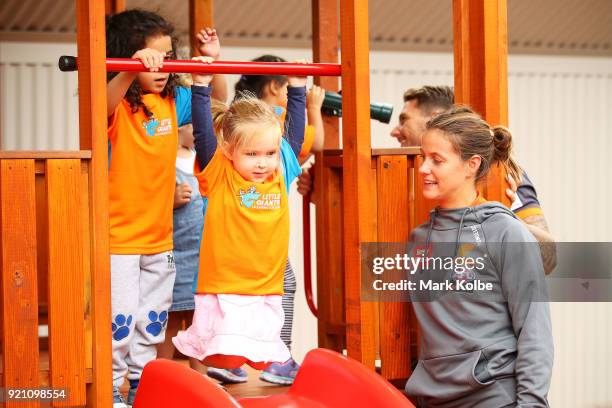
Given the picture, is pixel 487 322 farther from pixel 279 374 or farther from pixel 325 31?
pixel 325 31

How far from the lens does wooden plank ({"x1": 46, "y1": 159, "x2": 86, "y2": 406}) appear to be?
7.93 feet

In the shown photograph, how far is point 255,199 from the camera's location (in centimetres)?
268

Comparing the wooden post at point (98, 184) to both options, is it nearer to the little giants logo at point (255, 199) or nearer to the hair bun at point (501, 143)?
the little giants logo at point (255, 199)

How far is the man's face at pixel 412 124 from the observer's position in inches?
145

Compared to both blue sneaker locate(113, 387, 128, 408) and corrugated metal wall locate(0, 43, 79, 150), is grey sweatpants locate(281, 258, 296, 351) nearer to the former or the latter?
blue sneaker locate(113, 387, 128, 408)

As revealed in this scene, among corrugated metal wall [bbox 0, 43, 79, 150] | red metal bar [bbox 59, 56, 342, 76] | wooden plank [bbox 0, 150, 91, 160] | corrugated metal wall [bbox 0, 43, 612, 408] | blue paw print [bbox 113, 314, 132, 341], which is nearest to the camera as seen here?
wooden plank [bbox 0, 150, 91, 160]

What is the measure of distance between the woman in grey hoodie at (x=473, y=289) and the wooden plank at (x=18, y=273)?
0.98 m

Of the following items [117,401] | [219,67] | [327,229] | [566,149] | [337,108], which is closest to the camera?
[219,67]

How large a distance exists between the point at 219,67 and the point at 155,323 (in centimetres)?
90

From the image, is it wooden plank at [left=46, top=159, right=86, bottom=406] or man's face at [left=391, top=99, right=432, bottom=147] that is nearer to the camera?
wooden plank at [left=46, top=159, right=86, bottom=406]

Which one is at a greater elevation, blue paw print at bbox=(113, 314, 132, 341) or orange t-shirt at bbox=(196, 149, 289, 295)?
orange t-shirt at bbox=(196, 149, 289, 295)

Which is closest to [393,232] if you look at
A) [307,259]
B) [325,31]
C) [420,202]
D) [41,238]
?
[420,202]

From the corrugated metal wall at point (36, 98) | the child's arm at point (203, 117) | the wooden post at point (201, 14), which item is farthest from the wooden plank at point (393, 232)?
the corrugated metal wall at point (36, 98)

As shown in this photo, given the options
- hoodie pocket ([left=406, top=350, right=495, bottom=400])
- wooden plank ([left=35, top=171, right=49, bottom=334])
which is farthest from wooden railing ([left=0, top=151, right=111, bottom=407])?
wooden plank ([left=35, top=171, right=49, bottom=334])
